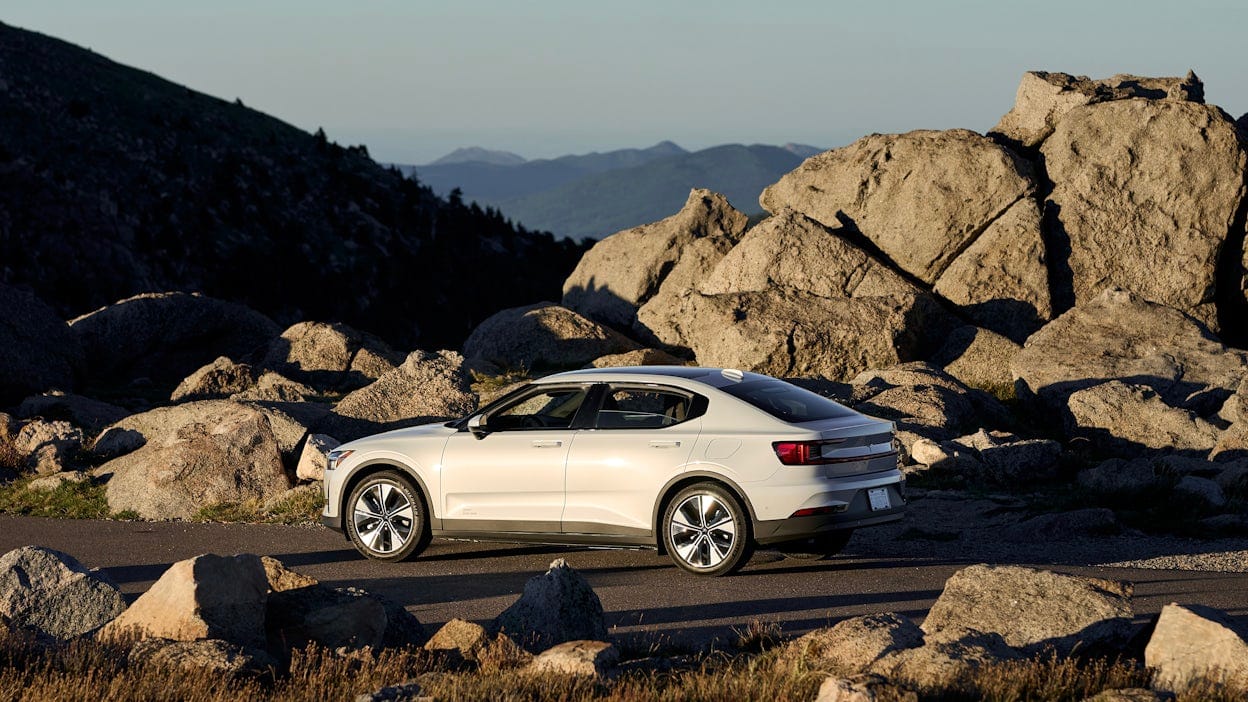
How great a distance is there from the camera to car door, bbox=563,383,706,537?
12008 millimetres

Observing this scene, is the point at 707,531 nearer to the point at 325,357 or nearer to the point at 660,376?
the point at 660,376

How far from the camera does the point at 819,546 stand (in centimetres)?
1302

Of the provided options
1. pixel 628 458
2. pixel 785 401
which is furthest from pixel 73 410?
pixel 785 401

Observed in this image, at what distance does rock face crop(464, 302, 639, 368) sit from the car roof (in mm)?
15261

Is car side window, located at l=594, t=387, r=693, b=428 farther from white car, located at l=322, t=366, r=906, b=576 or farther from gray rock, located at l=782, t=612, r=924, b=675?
gray rock, located at l=782, t=612, r=924, b=675

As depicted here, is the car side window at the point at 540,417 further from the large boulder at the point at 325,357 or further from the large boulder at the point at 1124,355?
the large boulder at the point at 325,357

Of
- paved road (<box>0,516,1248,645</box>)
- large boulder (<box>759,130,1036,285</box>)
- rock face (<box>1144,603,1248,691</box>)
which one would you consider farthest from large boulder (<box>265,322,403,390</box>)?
rock face (<box>1144,603,1248,691</box>)

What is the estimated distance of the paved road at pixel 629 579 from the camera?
1056 centimetres

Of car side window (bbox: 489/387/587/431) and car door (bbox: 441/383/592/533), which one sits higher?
car side window (bbox: 489/387/587/431)

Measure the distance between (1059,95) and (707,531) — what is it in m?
21.3

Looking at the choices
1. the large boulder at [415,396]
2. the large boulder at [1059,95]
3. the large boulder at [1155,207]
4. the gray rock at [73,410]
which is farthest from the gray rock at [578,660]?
the large boulder at [1059,95]

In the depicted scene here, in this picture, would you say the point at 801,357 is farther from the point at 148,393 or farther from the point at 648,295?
the point at 148,393

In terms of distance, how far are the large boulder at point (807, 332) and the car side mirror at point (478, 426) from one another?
1223 cm

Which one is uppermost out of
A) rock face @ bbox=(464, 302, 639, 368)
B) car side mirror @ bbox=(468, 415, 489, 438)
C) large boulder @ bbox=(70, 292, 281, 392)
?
large boulder @ bbox=(70, 292, 281, 392)
